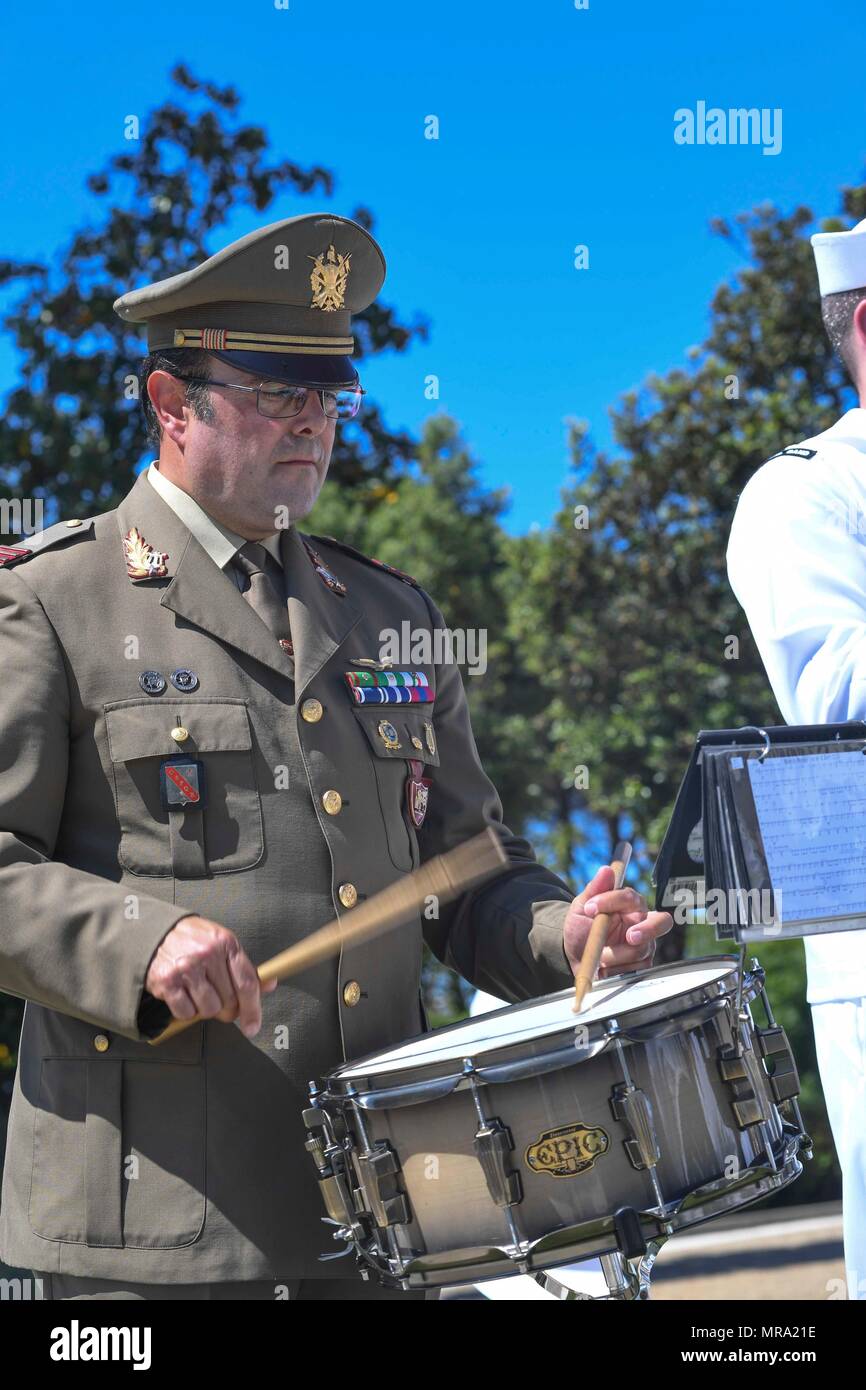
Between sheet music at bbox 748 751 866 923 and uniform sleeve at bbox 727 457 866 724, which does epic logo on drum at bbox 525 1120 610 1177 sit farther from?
uniform sleeve at bbox 727 457 866 724

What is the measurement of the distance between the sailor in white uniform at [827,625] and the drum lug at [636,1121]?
0.65 metres

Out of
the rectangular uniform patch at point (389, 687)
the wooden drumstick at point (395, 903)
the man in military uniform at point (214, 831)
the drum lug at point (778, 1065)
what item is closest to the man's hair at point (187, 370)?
the man in military uniform at point (214, 831)

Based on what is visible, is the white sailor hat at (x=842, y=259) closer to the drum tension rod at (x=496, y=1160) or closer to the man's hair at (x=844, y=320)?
the man's hair at (x=844, y=320)

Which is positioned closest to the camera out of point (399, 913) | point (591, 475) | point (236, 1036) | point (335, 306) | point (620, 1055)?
point (620, 1055)

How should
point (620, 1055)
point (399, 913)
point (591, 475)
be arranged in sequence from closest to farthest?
point (620, 1055) < point (399, 913) < point (591, 475)

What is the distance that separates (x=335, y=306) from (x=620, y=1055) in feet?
4.48

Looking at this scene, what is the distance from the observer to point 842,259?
3164 millimetres

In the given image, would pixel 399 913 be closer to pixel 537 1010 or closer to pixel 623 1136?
pixel 537 1010

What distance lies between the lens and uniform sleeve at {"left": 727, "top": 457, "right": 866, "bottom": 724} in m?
2.71

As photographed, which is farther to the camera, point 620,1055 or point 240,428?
point 240,428

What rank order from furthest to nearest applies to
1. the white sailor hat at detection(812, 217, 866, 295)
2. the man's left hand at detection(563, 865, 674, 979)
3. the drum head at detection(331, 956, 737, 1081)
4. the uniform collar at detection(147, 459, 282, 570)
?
the white sailor hat at detection(812, 217, 866, 295) < the uniform collar at detection(147, 459, 282, 570) < the man's left hand at detection(563, 865, 674, 979) < the drum head at detection(331, 956, 737, 1081)

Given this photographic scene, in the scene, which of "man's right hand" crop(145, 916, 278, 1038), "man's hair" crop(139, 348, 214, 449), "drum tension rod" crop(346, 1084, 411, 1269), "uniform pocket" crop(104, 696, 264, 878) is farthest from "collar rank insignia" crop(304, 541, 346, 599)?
"drum tension rod" crop(346, 1084, 411, 1269)
